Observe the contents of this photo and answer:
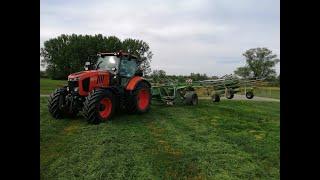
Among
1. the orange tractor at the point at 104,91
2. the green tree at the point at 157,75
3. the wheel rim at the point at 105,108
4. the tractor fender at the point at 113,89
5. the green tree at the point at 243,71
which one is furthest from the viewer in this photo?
the green tree at the point at 243,71

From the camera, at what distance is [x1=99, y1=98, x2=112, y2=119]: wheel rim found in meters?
9.70

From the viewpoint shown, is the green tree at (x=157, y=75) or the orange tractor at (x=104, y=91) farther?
the green tree at (x=157, y=75)

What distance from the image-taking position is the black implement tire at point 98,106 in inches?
366

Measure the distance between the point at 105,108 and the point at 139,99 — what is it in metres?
1.97

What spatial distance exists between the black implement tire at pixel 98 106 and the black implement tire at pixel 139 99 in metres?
1.05

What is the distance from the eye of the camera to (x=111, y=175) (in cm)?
554

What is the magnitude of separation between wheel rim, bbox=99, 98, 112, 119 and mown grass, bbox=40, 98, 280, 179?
300 millimetres

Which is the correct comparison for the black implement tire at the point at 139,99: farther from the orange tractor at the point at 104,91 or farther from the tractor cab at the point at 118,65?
the tractor cab at the point at 118,65

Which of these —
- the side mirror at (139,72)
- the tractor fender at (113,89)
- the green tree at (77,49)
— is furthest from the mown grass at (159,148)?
the green tree at (77,49)

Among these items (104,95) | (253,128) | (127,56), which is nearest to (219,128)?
(253,128)

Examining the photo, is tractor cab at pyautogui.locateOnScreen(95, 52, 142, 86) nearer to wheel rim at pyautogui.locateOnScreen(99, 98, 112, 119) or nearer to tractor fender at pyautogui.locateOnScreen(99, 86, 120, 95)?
tractor fender at pyautogui.locateOnScreen(99, 86, 120, 95)

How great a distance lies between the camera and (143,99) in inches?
469

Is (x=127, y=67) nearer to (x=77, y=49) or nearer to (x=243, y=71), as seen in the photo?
(x=77, y=49)

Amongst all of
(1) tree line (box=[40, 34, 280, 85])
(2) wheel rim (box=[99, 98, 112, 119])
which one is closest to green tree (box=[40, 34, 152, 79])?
(1) tree line (box=[40, 34, 280, 85])
